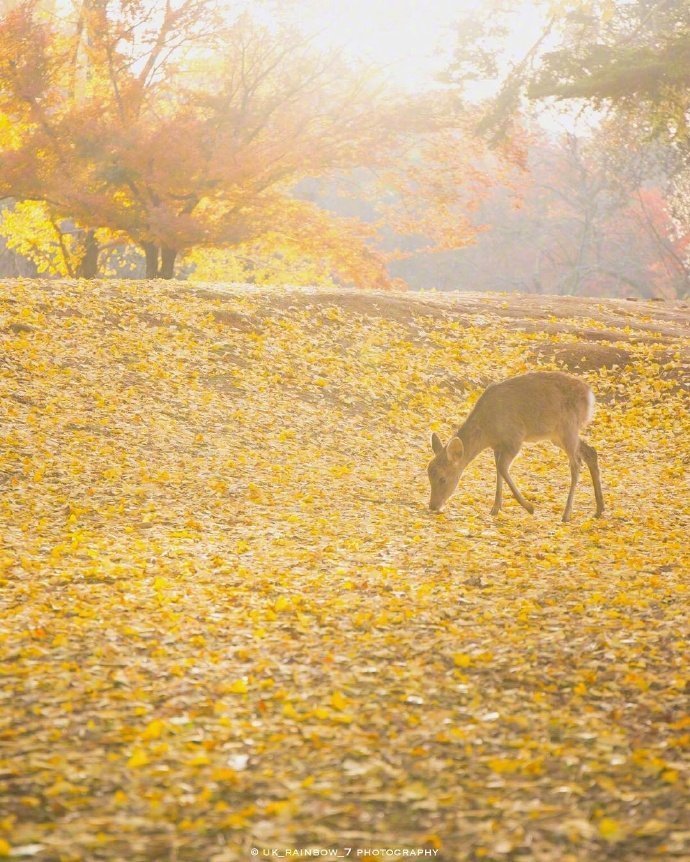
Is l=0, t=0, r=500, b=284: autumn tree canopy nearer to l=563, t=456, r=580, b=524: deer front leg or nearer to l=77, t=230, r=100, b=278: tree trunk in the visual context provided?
l=77, t=230, r=100, b=278: tree trunk

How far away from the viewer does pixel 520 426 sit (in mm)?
10617

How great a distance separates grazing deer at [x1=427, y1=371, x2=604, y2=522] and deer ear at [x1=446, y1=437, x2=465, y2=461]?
13 mm

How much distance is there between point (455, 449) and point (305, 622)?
415 cm

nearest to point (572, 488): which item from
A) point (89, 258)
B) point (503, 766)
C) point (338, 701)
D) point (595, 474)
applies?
point (595, 474)

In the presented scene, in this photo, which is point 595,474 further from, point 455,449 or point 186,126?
point 186,126

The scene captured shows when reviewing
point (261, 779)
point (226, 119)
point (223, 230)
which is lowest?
point (261, 779)

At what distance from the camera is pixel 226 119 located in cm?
2272

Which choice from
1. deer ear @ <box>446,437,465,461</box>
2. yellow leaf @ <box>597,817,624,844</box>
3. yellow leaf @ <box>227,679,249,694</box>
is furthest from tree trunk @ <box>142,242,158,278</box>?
yellow leaf @ <box>597,817,624,844</box>

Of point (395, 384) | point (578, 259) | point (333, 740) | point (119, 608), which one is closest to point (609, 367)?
point (395, 384)

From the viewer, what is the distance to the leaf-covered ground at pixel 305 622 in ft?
13.5

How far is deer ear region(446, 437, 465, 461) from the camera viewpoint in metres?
10.4

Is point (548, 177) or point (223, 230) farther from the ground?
point (548, 177)

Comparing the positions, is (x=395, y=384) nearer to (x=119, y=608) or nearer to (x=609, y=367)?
(x=609, y=367)

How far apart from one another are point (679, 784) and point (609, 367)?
14.8 m
